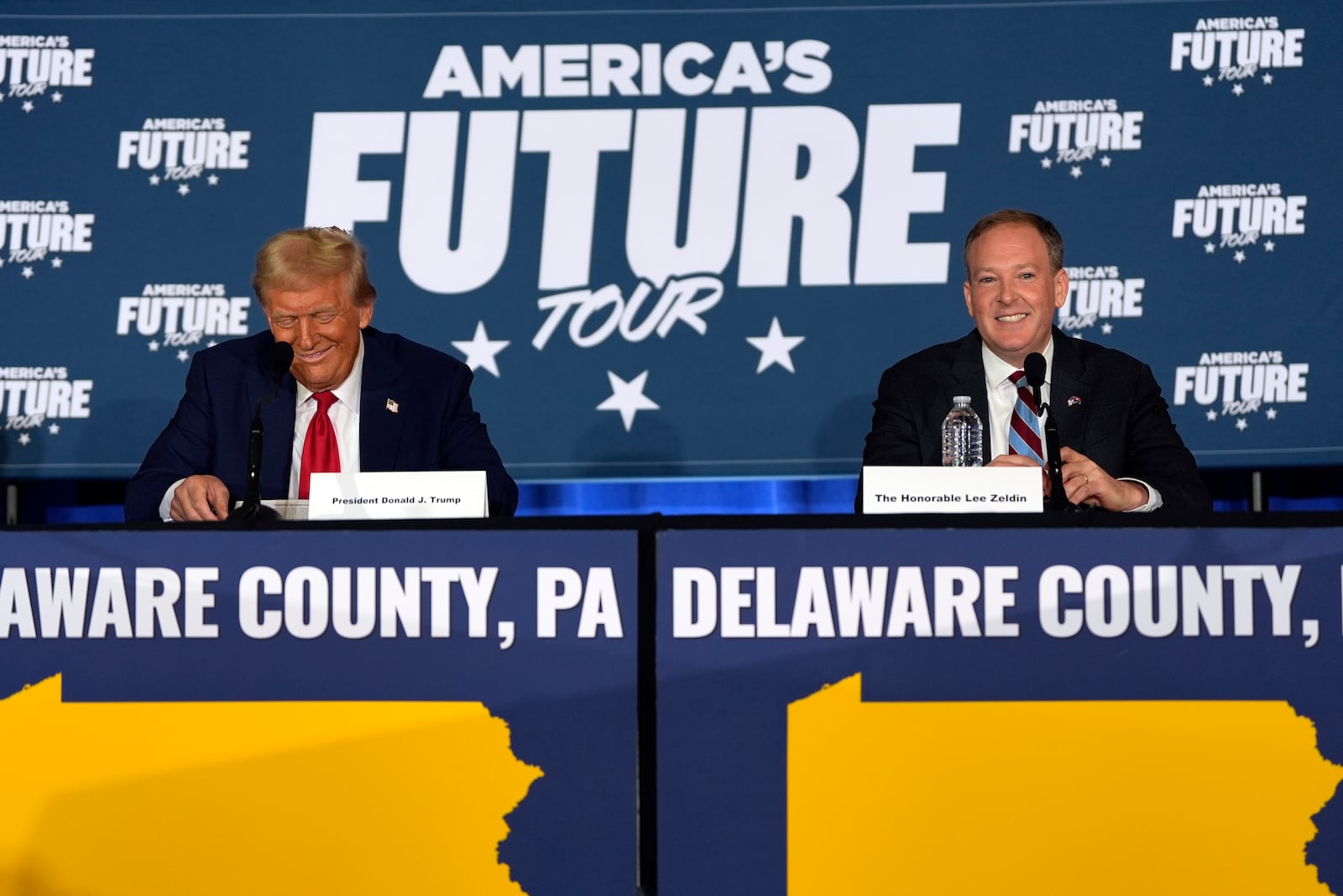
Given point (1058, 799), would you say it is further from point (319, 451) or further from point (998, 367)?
point (319, 451)

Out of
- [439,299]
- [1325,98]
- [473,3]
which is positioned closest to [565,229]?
[439,299]

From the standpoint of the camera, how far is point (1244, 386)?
4.25 m

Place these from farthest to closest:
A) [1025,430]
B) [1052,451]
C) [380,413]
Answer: [380,413] → [1025,430] → [1052,451]

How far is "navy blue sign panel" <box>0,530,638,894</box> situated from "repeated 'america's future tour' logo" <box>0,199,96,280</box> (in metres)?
2.78

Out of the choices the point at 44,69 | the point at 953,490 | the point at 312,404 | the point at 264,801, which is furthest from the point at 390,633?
the point at 44,69

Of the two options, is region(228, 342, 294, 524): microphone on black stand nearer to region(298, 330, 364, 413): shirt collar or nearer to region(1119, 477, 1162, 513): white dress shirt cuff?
region(298, 330, 364, 413): shirt collar

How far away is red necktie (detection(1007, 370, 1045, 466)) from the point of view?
8.96 feet

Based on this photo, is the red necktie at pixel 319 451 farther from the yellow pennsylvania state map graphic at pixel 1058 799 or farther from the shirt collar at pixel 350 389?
the yellow pennsylvania state map graphic at pixel 1058 799

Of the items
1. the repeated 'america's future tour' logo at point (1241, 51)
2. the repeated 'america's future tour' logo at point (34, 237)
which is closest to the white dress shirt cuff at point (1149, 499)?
the repeated 'america's future tour' logo at point (1241, 51)

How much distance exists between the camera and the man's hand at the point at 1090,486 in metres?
2.32

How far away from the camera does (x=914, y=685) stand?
1814 millimetres

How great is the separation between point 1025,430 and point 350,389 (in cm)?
144

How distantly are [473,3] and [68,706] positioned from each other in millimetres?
Answer: 3153

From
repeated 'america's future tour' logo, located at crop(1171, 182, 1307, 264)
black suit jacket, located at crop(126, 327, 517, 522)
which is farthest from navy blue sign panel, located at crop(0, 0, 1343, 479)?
A: black suit jacket, located at crop(126, 327, 517, 522)
